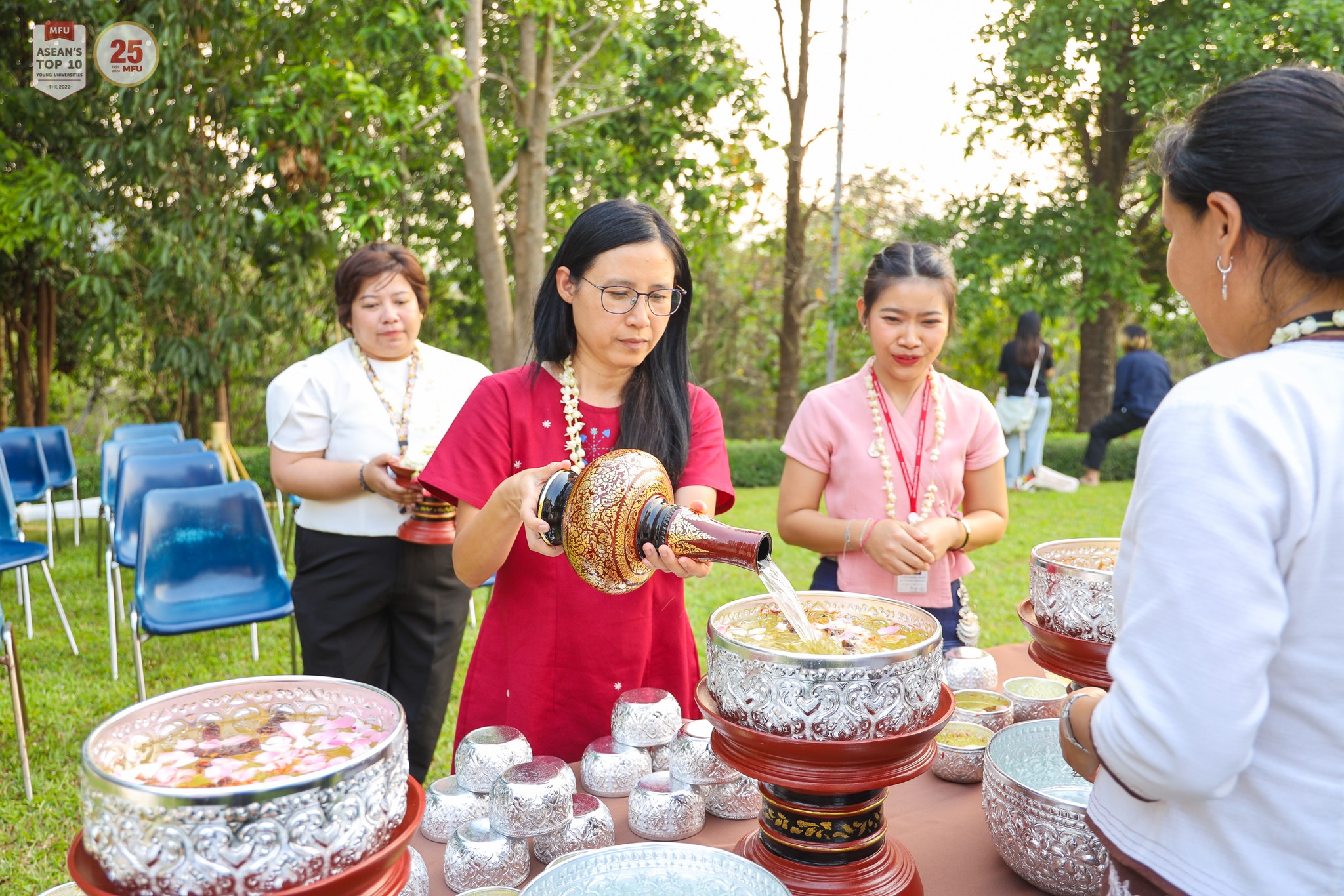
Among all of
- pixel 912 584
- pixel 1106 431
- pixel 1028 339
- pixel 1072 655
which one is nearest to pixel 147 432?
pixel 912 584

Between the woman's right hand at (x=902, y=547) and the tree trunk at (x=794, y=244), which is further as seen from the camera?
the tree trunk at (x=794, y=244)

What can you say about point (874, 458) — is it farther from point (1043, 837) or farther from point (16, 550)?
point (16, 550)

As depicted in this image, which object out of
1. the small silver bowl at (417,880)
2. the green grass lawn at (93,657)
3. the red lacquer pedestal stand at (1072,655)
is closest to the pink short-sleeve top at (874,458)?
the red lacquer pedestal stand at (1072,655)

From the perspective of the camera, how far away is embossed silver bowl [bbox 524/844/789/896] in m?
1.10

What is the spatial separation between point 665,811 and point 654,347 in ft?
2.93

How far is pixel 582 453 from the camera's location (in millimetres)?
1829

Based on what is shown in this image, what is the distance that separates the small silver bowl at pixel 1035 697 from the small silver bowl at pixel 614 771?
72cm

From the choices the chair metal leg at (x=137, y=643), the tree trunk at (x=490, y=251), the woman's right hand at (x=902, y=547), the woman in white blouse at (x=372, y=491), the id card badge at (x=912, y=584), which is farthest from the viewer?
the tree trunk at (x=490, y=251)

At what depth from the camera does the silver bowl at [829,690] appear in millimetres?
1082

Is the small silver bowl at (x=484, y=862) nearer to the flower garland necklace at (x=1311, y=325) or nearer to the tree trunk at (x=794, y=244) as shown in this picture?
the flower garland necklace at (x=1311, y=325)

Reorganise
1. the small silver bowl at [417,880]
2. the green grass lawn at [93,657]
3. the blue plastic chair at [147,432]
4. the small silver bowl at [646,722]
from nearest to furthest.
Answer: the small silver bowl at [417,880]
the small silver bowl at [646,722]
the green grass lawn at [93,657]
the blue plastic chair at [147,432]

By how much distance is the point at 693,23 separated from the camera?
8312 millimetres

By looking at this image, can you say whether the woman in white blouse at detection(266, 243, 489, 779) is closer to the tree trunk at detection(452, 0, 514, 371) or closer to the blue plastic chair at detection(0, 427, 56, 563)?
the blue plastic chair at detection(0, 427, 56, 563)

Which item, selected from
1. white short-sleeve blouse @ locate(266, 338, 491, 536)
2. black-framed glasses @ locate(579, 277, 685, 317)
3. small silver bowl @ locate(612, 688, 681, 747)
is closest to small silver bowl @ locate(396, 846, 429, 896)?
small silver bowl @ locate(612, 688, 681, 747)
